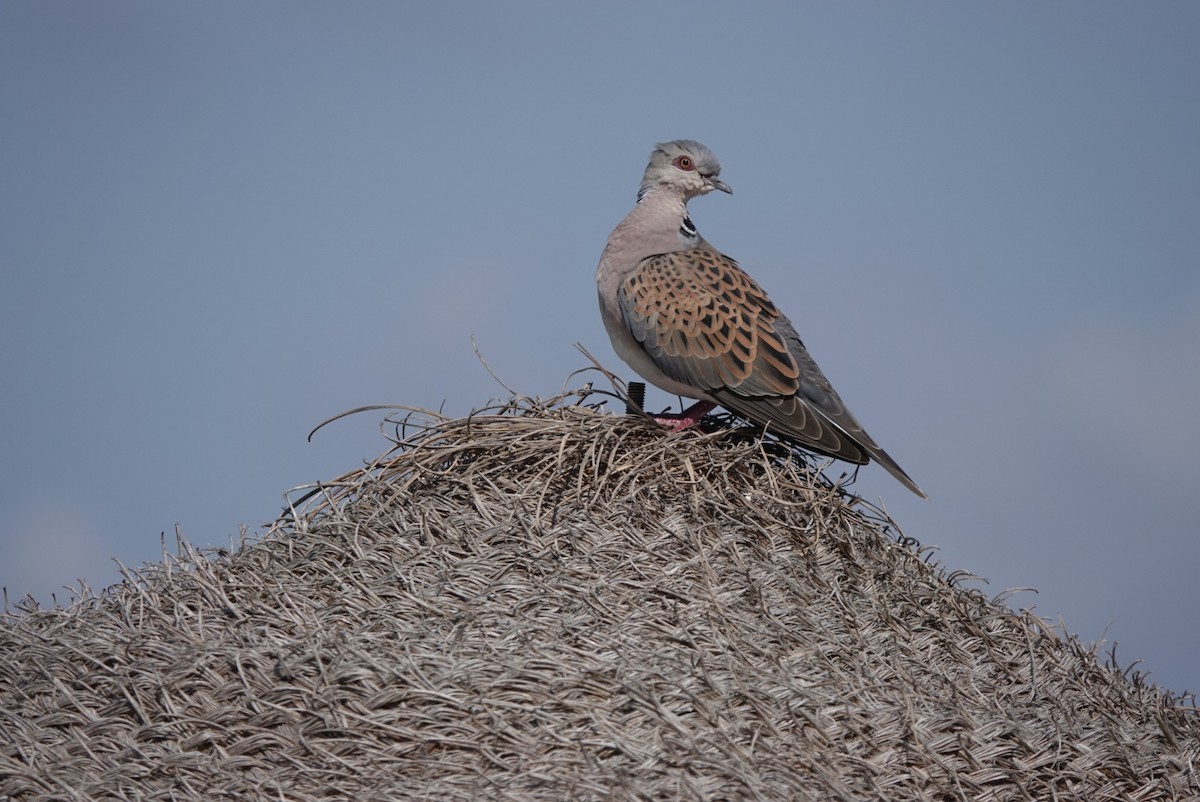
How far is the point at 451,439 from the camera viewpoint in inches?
268

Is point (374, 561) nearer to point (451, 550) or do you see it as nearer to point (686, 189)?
point (451, 550)

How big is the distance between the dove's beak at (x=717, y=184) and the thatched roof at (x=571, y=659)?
1.81 meters

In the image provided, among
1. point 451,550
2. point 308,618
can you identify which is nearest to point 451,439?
point 451,550

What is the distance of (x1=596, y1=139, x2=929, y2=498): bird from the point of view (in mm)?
7074

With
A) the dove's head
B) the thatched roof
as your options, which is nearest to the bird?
the dove's head

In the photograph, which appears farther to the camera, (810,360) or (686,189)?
(686,189)

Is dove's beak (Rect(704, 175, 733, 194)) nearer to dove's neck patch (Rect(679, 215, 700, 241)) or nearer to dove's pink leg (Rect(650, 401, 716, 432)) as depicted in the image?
dove's neck patch (Rect(679, 215, 700, 241))

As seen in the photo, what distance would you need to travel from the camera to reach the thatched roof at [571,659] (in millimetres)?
4895

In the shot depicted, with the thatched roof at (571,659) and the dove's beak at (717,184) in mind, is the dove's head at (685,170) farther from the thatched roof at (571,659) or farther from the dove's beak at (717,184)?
the thatched roof at (571,659)

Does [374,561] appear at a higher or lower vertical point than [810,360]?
lower

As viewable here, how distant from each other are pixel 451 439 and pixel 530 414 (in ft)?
1.56

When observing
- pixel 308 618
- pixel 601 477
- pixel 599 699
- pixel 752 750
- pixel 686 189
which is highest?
pixel 686 189

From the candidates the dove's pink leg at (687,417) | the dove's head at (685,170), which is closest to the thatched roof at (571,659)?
the dove's pink leg at (687,417)

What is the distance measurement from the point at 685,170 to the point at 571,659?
3.84 meters
